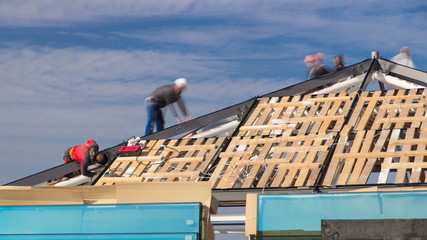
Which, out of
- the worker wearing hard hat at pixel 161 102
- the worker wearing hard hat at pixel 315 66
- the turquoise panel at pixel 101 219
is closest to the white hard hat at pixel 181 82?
the worker wearing hard hat at pixel 161 102

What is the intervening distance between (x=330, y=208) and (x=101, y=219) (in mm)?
3065

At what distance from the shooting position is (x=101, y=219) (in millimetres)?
10008

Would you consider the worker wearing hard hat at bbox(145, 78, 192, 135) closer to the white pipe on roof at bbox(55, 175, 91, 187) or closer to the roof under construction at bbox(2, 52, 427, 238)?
the roof under construction at bbox(2, 52, 427, 238)

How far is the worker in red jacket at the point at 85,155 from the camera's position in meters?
16.5

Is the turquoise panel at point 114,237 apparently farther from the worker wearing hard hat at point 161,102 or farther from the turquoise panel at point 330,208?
the worker wearing hard hat at point 161,102

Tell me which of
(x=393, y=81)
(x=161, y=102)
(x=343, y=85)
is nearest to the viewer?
(x=393, y=81)

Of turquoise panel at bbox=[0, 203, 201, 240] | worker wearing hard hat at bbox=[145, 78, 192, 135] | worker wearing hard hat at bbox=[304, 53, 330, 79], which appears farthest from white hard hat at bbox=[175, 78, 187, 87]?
turquoise panel at bbox=[0, 203, 201, 240]

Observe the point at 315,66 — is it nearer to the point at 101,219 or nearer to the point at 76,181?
the point at 76,181

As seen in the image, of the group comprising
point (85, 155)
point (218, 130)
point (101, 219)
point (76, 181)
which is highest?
point (218, 130)

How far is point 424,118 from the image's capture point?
47.6 feet

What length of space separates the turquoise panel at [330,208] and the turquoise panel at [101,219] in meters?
0.98

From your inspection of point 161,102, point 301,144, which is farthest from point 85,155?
point 301,144

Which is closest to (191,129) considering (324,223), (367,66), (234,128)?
(234,128)

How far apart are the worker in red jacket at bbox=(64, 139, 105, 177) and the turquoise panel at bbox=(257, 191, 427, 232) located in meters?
7.29
